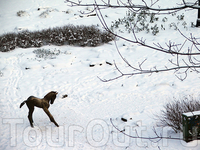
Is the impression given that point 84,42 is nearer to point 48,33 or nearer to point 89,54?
point 89,54

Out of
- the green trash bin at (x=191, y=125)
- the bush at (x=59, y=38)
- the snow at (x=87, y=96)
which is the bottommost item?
the snow at (x=87, y=96)

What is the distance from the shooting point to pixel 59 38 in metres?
11.4

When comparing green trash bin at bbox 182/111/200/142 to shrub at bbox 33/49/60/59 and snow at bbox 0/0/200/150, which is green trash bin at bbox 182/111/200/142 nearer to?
snow at bbox 0/0/200/150

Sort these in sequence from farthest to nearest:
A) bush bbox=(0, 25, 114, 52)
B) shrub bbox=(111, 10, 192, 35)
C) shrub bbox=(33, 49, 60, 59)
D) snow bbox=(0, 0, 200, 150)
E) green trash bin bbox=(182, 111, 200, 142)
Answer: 1. shrub bbox=(111, 10, 192, 35)
2. bush bbox=(0, 25, 114, 52)
3. shrub bbox=(33, 49, 60, 59)
4. snow bbox=(0, 0, 200, 150)
5. green trash bin bbox=(182, 111, 200, 142)

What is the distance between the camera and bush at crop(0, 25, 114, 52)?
444 inches

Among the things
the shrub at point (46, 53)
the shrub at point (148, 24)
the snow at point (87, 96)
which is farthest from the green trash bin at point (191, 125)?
the shrub at point (148, 24)

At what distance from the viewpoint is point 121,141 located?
4.16 metres

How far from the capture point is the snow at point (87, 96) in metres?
4.15

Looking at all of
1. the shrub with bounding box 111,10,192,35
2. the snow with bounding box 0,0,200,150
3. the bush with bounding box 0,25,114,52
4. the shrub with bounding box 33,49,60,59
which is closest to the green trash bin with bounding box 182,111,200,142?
the snow with bounding box 0,0,200,150

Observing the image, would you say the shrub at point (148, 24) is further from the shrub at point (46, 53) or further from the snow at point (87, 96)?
the shrub at point (46, 53)

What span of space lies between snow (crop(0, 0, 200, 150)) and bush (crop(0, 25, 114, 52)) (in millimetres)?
454

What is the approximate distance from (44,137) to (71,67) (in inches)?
201

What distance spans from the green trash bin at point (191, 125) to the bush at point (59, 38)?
8.34 metres

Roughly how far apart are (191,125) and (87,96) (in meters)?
3.71
